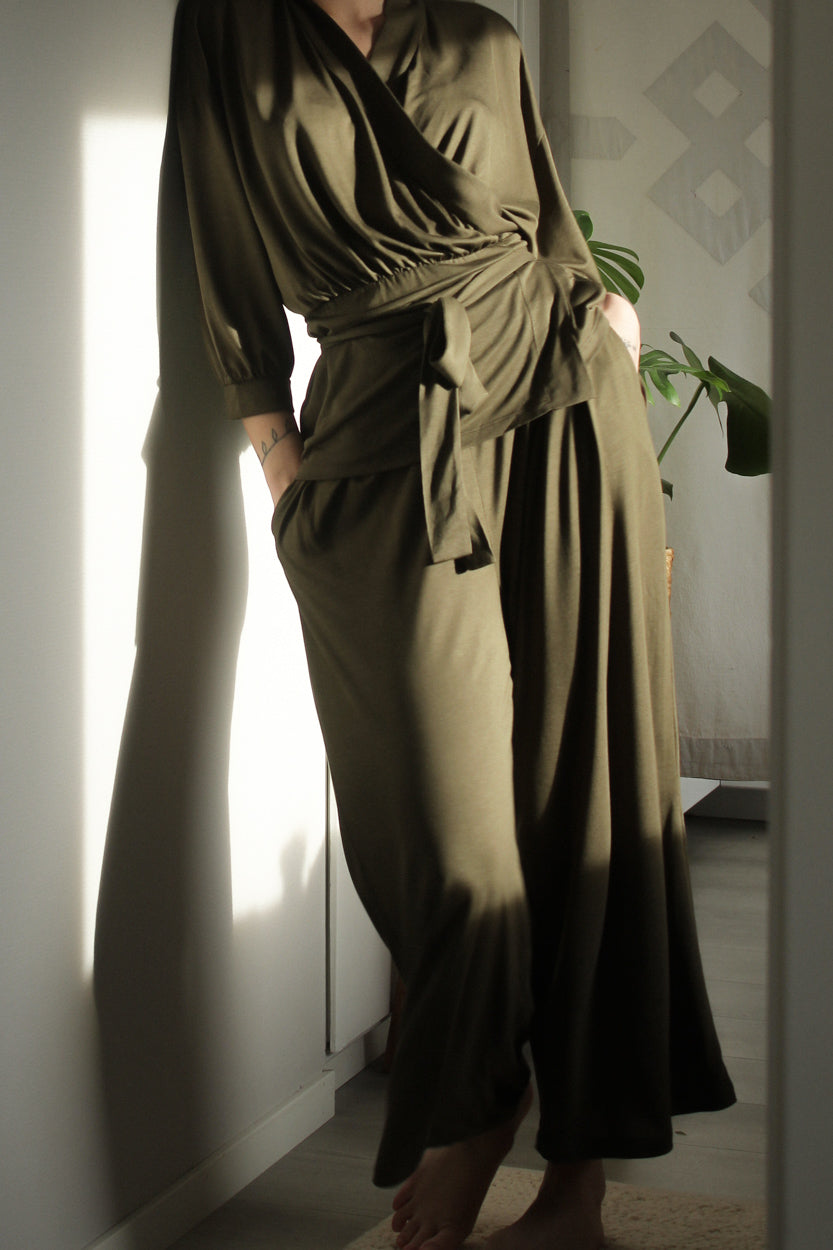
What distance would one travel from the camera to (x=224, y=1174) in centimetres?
129

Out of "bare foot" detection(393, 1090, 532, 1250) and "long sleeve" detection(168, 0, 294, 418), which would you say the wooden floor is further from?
"long sleeve" detection(168, 0, 294, 418)

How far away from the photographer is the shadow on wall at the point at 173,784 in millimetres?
1137

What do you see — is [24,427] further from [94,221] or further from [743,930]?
[743,930]

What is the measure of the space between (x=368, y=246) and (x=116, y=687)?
50 cm

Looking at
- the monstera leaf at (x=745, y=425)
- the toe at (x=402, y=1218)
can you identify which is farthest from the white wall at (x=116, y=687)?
the monstera leaf at (x=745, y=425)

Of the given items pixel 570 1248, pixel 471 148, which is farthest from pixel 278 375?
pixel 570 1248

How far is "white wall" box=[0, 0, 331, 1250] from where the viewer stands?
0.99 metres

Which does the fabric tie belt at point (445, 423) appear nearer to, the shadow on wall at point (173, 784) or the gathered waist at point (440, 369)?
the gathered waist at point (440, 369)

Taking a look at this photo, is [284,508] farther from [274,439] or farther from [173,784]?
[173,784]

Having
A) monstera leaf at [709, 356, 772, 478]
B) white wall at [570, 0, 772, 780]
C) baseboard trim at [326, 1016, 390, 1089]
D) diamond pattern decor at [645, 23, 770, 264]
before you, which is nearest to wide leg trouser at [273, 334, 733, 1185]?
baseboard trim at [326, 1016, 390, 1089]

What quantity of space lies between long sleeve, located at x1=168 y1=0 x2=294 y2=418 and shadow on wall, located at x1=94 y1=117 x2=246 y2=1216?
0.05 m

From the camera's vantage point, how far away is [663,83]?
273 centimetres

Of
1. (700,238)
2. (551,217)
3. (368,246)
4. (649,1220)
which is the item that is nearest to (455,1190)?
(649,1220)

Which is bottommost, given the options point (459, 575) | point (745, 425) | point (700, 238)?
point (459, 575)
